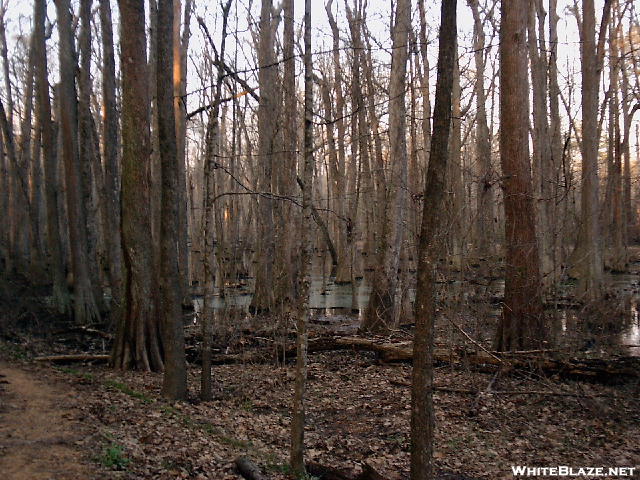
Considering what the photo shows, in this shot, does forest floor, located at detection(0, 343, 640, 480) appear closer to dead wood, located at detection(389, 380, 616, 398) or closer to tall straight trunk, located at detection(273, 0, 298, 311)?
dead wood, located at detection(389, 380, 616, 398)

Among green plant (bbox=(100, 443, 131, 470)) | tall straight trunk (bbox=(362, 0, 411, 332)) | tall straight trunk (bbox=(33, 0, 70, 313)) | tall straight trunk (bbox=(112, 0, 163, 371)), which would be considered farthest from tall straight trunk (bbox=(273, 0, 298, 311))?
tall straight trunk (bbox=(33, 0, 70, 313))

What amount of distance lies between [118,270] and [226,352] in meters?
5.66

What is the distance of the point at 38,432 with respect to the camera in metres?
5.95

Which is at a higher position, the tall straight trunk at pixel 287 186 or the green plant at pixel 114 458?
the tall straight trunk at pixel 287 186

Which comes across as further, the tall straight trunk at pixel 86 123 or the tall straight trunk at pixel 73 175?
the tall straight trunk at pixel 86 123

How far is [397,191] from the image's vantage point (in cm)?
1235

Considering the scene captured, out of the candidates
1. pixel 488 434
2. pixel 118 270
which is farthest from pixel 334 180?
pixel 488 434

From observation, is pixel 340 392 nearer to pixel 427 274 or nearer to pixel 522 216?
pixel 522 216

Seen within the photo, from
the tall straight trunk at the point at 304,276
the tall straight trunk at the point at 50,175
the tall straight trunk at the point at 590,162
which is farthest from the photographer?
the tall straight trunk at the point at 590,162

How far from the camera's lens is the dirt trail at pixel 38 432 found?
4.97 meters

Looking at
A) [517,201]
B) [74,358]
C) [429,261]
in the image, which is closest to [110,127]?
[74,358]

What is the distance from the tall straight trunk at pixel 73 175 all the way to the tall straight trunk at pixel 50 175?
0.59 metres

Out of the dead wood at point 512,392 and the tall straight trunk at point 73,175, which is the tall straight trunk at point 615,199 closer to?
the dead wood at point 512,392

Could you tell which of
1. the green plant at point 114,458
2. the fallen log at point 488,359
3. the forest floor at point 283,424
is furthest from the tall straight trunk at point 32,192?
the green plant at point 114,458
